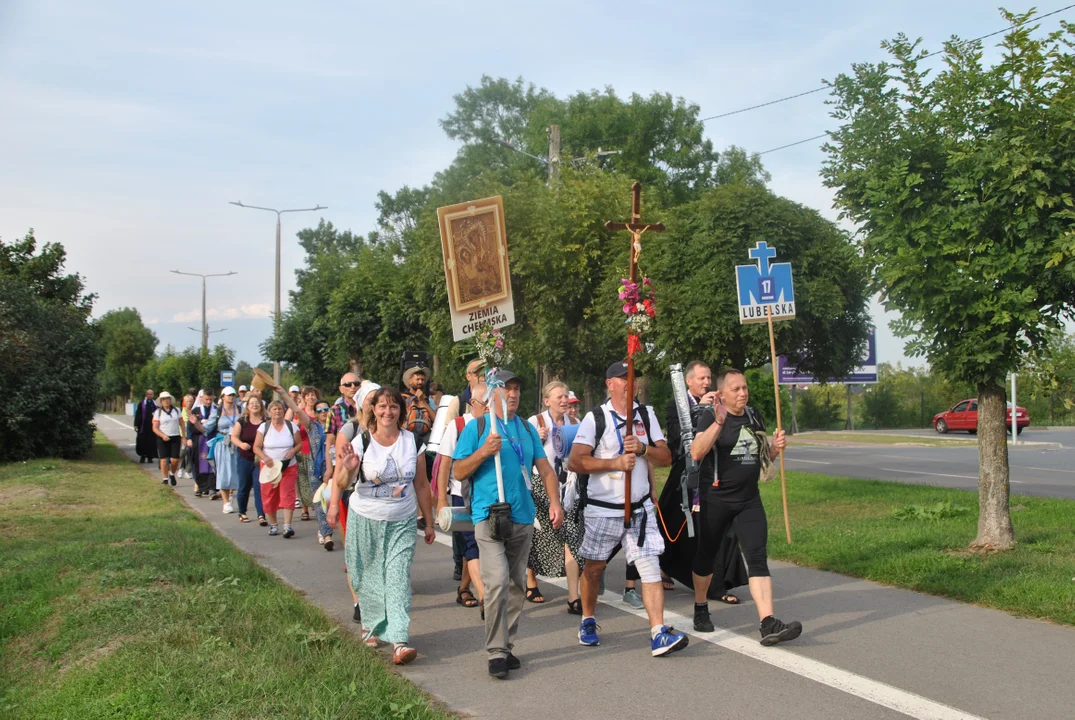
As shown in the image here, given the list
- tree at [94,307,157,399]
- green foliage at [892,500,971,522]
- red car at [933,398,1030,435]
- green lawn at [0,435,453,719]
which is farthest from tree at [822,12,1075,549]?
tree at [94,307,157,399]

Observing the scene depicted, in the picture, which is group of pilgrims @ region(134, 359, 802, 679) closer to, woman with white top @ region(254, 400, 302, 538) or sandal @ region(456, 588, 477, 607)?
sandal @ region(456, 588, 477, 607)

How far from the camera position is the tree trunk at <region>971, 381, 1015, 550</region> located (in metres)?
9.70

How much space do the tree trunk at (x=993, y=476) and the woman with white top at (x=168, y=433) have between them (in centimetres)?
1531

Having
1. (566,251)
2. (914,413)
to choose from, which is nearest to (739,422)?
(566,251)

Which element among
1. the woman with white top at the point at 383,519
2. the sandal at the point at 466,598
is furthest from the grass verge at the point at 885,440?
the woman with white top at the point at 383,519

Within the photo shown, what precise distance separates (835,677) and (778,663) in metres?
0.42

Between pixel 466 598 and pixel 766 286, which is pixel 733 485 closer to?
pixel 466 598

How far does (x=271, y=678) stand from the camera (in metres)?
5.54

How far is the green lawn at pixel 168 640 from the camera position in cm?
530

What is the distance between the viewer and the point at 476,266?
8.99m

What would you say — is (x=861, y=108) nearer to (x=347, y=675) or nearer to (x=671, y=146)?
(x=347, y=675)

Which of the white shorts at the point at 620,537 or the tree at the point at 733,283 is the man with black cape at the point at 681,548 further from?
the tree at the point at 733,283

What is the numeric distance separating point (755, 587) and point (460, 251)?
3.91 metres

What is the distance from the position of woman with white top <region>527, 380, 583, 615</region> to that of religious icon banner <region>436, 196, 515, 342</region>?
944mm
